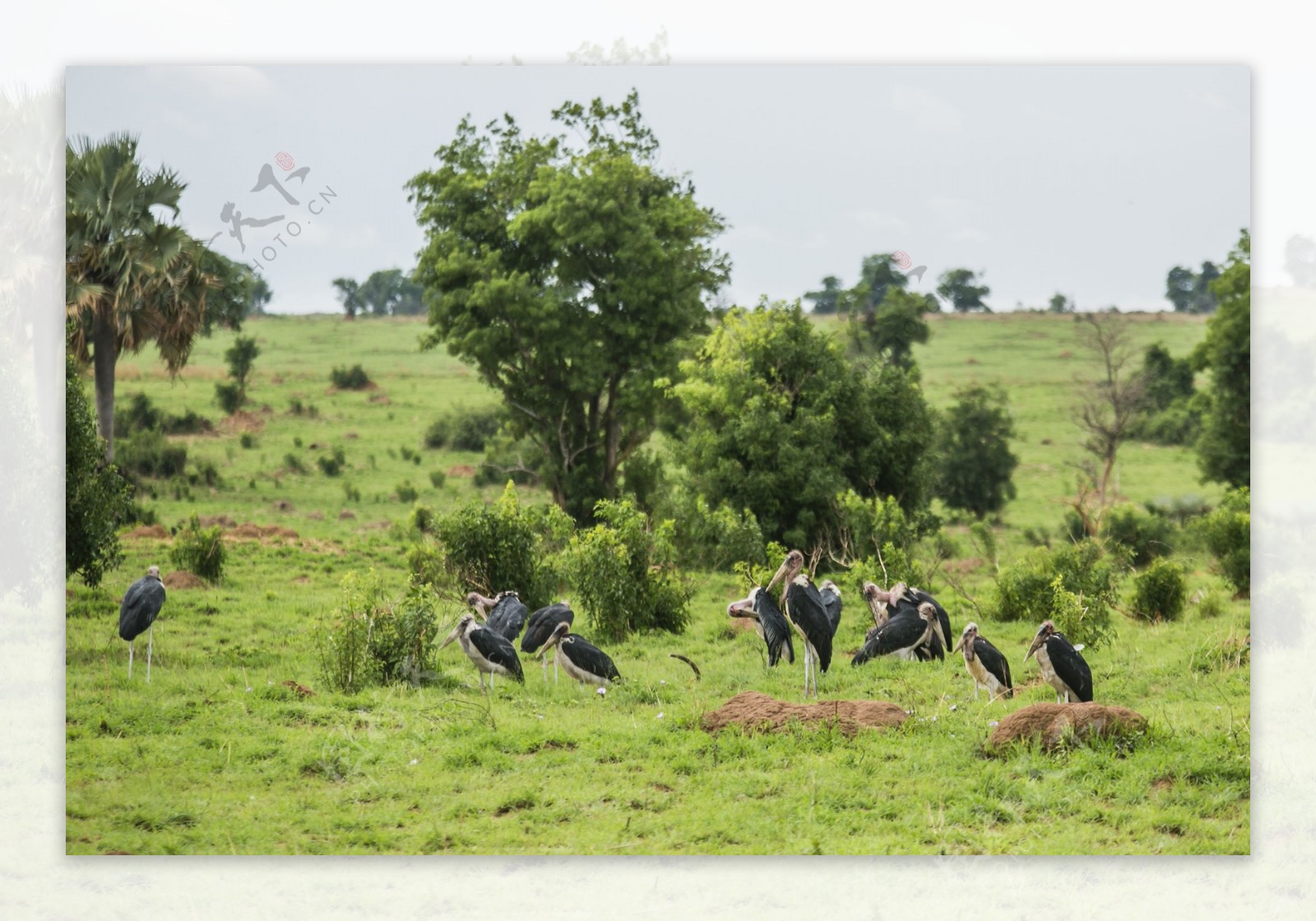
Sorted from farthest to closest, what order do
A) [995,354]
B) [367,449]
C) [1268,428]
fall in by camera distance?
[367,449]
[995,354]
[1268,428]

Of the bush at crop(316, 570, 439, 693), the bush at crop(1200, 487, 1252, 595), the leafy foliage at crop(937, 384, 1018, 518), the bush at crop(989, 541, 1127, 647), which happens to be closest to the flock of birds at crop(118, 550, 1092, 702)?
the bush at crop(316, 570, 439, 693)

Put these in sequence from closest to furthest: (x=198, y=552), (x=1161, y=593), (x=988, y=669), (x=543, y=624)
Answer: (x=988, y=669) → (x=543, y=624) → (x=198, y=552) → (x=1161, y=593)

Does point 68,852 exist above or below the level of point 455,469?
below

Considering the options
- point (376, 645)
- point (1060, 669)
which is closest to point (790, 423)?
point (1060, 669)

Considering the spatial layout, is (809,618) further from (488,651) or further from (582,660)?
(488,651)

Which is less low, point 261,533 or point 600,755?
point 261,533

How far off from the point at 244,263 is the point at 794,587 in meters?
5.10

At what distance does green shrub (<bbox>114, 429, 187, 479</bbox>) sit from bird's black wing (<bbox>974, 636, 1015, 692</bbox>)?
7.18m

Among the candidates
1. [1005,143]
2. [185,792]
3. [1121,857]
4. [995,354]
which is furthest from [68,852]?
[995,354]

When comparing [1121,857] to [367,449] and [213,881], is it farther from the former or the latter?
[367,449]

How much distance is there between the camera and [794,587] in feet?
29.9

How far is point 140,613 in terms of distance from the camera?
8914mm

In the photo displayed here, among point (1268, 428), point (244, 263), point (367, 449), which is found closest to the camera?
point (1268, 428)

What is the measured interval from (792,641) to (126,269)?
18.9 feet
